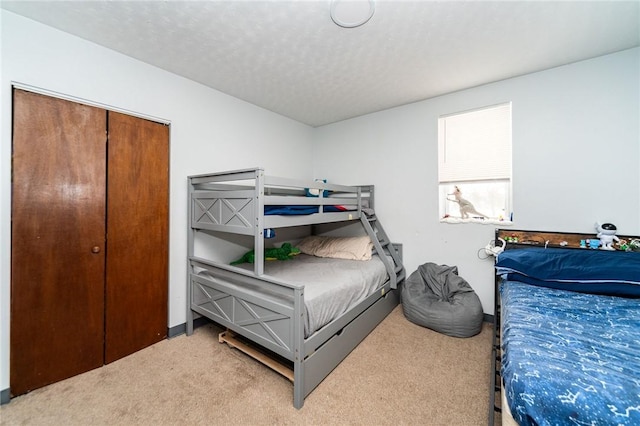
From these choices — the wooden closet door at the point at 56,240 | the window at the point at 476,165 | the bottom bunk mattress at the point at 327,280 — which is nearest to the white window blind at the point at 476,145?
the window at the point at 476,165

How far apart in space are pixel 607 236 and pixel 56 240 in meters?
4.31

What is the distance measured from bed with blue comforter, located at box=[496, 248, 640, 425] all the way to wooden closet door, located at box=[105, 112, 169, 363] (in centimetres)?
265

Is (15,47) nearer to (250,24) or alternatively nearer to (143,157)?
(143,157)

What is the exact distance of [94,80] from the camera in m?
1.93

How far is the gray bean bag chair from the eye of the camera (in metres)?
2.38

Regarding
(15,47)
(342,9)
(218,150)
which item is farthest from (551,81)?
(15,47)

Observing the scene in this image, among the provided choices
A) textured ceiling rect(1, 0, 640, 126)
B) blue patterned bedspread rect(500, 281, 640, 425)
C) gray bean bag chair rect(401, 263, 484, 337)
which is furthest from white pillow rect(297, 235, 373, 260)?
textured ceiling rect(1, 0, 640, 126)

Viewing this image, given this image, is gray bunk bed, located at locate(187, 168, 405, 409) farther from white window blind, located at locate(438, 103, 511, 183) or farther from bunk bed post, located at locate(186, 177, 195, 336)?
white window blind, located at locate(438, 103, 511, 183)

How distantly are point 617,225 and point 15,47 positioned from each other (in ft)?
15.5

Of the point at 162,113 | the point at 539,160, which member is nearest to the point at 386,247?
the point at 539,160

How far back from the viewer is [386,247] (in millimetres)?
3234

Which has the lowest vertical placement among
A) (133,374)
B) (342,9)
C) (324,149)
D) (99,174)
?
(133,374)

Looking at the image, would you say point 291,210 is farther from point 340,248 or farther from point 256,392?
point 256,392

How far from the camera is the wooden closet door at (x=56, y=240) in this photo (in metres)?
1.65
